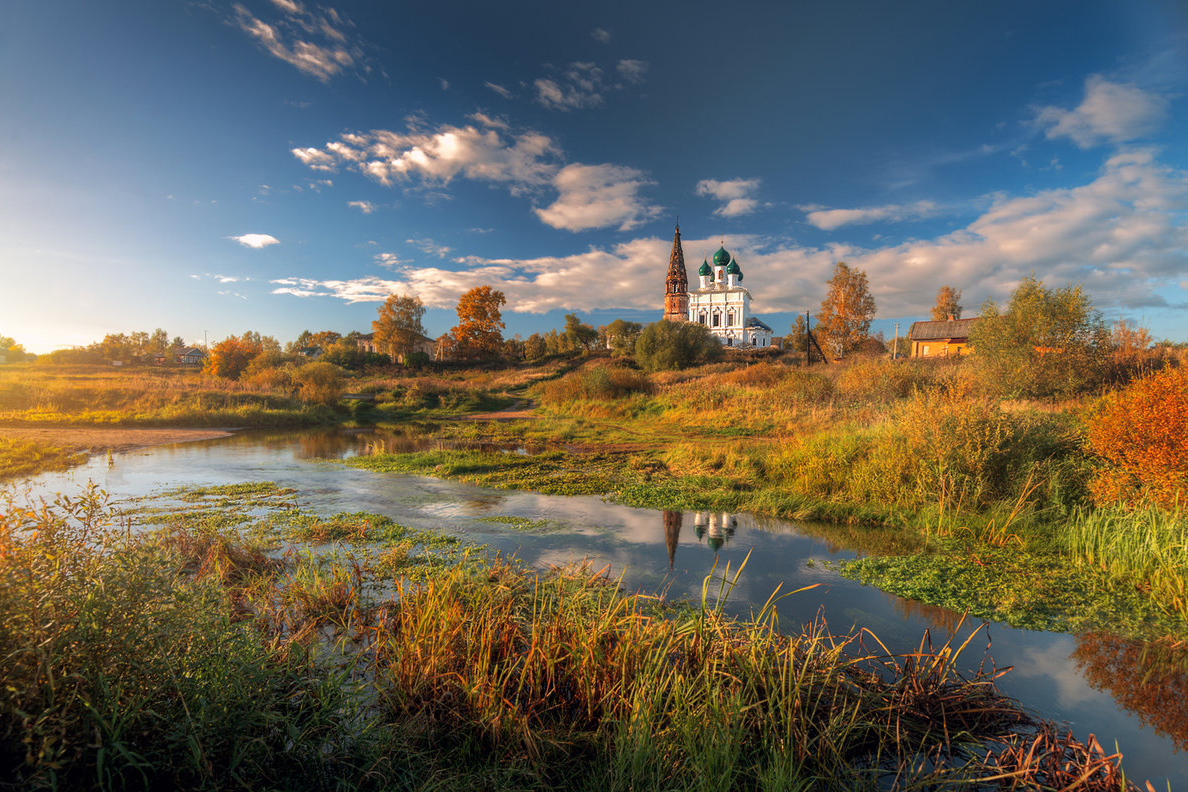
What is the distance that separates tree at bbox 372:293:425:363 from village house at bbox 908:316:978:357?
52.3 m

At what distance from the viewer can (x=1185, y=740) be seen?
374cm

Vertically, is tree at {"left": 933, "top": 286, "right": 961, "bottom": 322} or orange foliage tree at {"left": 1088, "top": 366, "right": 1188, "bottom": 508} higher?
tree at {"left": 933, "top": 286, "right": 961, "bottom": 322}

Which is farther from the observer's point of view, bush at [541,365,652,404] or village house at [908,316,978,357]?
village house at [908,316,978,357]

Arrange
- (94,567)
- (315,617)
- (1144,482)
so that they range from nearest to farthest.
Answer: (94,567), (315,617), (1144,482)

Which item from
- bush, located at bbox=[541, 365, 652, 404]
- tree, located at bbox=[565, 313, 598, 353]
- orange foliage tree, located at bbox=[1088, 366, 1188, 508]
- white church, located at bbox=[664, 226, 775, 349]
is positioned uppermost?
white church, located at bbox=[664, 226, 775, 349]

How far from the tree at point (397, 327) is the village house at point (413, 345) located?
0.31m

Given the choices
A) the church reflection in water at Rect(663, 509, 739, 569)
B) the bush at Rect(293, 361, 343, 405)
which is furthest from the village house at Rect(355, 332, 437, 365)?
the church reflection in water at Rect(663, 509, 739, 569)

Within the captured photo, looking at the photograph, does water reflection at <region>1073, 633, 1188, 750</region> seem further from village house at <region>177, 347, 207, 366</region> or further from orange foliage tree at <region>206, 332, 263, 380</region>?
village house at <region>177, 347, 207, 366</region>

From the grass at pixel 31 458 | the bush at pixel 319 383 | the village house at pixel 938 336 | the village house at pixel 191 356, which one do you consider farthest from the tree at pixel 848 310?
the village house at pixel 191 356

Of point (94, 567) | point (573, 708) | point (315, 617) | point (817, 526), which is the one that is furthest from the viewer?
point (817, 526)

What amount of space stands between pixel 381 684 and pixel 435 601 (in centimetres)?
67

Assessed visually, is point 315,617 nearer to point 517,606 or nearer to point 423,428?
point 517,606

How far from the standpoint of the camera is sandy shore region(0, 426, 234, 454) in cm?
1571

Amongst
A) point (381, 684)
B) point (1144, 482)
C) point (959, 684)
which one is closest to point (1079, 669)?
point (959, 684)
